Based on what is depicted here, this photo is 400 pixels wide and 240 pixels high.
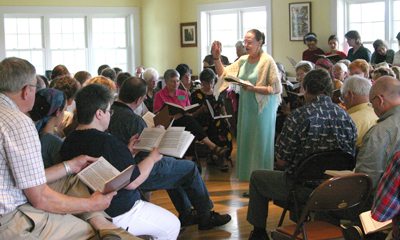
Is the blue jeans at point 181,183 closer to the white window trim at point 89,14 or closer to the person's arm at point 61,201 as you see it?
the person's arm at point 61,201

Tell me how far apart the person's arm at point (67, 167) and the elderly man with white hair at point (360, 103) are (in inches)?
84.0

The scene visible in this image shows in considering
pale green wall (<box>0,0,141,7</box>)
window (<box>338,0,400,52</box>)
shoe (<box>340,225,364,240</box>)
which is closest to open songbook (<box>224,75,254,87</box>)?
shoe (<box>340,225,364,240</box>)

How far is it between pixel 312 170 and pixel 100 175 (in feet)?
5.28

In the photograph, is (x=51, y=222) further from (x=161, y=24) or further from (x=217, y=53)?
(x=161, y=24)

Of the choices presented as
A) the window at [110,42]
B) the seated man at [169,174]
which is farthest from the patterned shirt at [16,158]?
the window at [110,42]

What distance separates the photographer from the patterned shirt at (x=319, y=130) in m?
4.06

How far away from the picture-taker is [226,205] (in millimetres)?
5691

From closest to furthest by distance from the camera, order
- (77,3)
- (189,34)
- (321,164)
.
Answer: (321,164), (77,3), (189,34)

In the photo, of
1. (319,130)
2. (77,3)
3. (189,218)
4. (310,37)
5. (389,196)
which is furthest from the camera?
(77,3)

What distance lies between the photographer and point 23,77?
2699 millimetres

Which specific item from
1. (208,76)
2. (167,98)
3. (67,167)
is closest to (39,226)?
(67,167)

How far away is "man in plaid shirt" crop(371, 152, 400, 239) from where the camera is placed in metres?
2.61

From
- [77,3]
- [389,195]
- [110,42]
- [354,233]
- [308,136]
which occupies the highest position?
[77,3]

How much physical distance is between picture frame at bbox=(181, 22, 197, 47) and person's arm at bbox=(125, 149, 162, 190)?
30.2 ft
